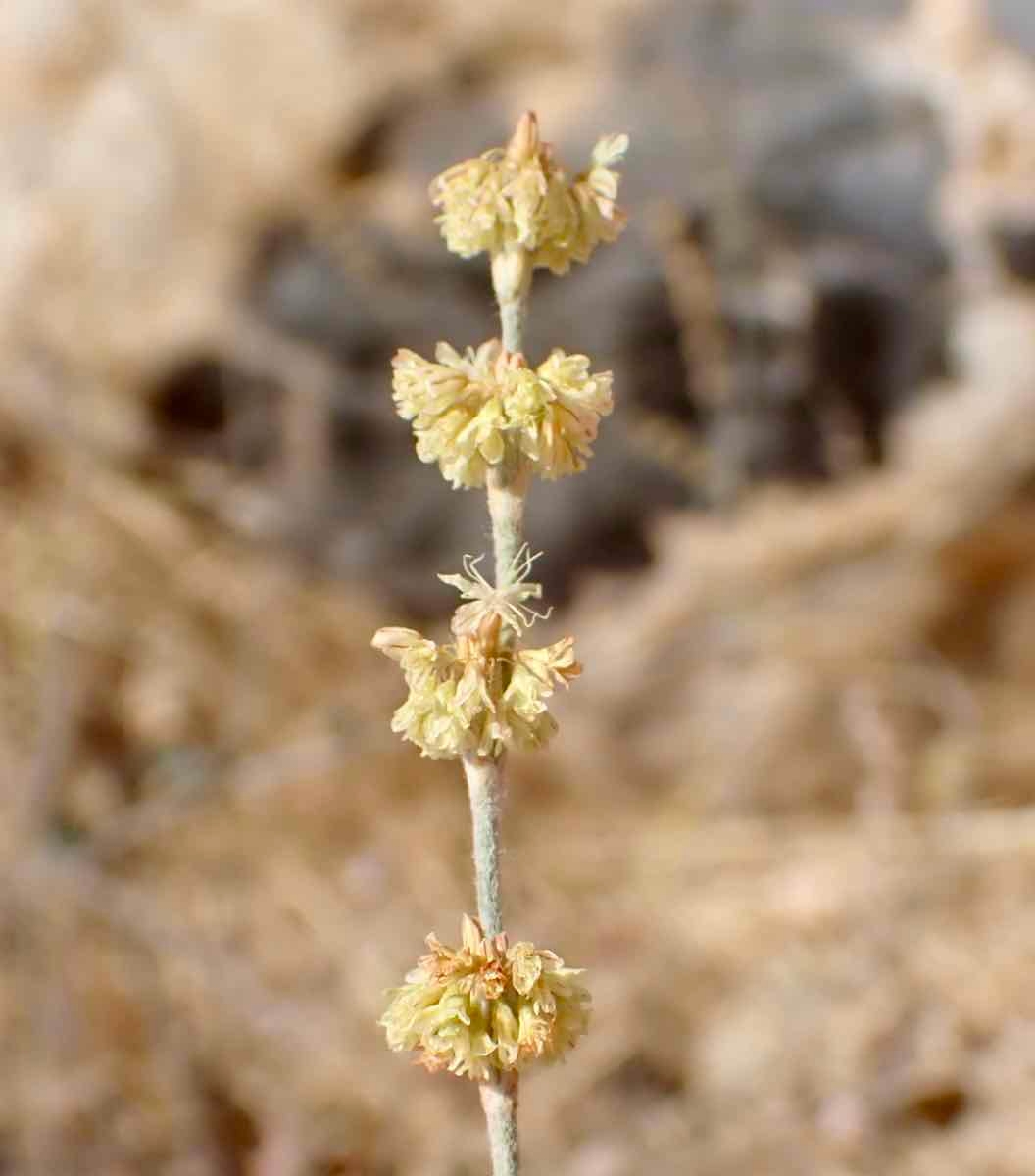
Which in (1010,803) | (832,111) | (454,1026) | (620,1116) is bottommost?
(454,1026)


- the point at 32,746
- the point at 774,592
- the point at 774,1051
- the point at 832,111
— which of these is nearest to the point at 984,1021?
the point at 774,1051

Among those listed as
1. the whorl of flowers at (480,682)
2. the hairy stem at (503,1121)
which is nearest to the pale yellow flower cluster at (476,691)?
the whorl of flowers at (480,682)

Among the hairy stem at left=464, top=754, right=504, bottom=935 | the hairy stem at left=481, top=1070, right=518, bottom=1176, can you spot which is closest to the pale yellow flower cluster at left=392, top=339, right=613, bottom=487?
the hairy stem at left=464, top=754, right=504, bottom=935

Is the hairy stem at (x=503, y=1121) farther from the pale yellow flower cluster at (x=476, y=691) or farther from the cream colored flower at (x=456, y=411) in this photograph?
the cream colored flower at (x=456, y=411)

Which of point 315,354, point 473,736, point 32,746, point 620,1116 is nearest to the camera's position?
point 473,736

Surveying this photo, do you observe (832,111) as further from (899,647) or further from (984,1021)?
(984,1021)
